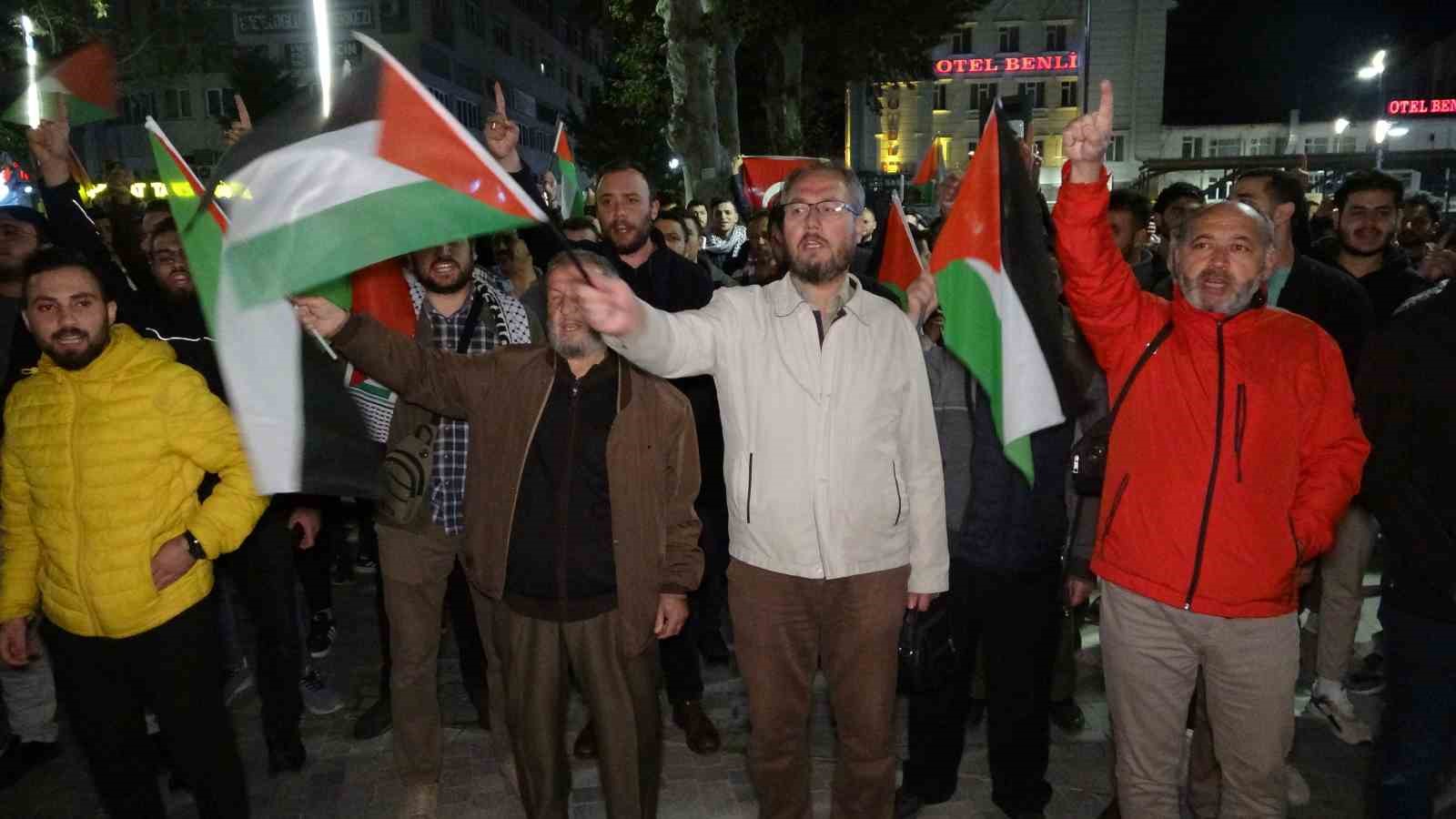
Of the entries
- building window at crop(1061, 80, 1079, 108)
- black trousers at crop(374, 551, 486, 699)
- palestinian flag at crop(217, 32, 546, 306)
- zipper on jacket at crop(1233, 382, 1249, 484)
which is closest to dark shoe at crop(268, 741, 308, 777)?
black trousers at crop(374, 551, 486, 699)

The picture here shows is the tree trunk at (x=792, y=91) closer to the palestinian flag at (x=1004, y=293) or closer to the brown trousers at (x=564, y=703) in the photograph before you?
the palestinian flag at (x=1004, y=293)

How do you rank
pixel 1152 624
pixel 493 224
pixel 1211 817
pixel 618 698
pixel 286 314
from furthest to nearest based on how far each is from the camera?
1. pixel 1211 817
2. pixel 618 698
3. pixel 1152 624
4. pixel 286 314
5. pixel 493 224

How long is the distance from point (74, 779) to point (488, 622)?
2.35m

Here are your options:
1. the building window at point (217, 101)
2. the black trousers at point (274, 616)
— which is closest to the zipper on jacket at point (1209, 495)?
the black trousers at point (274, 616)

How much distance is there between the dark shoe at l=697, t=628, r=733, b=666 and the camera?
5.74m

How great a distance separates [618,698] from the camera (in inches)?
146

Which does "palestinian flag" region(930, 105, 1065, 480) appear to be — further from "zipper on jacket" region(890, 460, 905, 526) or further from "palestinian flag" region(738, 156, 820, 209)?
"palestinian flag" region(738, 156, 820, 209)

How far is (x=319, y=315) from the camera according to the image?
3.26 meters

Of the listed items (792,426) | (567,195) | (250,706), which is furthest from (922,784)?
(567,195)

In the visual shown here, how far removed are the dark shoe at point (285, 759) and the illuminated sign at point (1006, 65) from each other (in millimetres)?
60490

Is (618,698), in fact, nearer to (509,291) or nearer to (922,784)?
(922,784)

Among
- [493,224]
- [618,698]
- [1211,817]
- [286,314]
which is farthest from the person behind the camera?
[1211,817]

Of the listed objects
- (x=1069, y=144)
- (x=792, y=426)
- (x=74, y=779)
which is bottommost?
(x=74, y=779)

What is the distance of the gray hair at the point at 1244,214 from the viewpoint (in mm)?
3287
